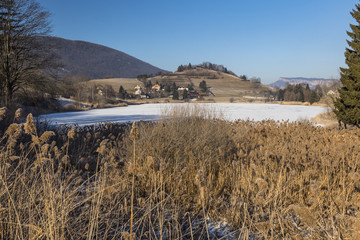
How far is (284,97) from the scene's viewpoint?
62.1m

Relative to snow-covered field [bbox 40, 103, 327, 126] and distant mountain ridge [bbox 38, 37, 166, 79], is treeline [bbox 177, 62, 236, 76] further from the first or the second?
snow-covered field [bbox 40, 103, 327, 126]

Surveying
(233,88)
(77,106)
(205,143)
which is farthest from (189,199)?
(233,88)

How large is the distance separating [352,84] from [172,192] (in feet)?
42.9

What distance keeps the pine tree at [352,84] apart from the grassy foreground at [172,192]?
248 inches

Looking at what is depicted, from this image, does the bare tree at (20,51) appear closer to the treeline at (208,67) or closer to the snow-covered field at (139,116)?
the snow-covered field at (139,116)

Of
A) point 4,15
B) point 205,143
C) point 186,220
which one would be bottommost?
point 186,220

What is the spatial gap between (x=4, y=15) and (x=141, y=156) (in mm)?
19503

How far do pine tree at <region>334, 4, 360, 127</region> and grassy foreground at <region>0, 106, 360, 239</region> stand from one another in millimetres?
6295

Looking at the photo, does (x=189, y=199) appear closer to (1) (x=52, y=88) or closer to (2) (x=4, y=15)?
(1) (x=52, y=88)

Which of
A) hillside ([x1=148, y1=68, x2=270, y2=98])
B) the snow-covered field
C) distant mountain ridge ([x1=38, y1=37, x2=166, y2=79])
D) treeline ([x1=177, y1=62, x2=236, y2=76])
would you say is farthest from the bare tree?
distant mountain ridge ([x1=38, y1=37, x2=166, y2=79])

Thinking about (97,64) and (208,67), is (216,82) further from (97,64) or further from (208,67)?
(97,64)

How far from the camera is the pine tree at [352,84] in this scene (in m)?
12.0

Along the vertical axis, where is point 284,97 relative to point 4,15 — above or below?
below

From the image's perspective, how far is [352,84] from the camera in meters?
12.3
